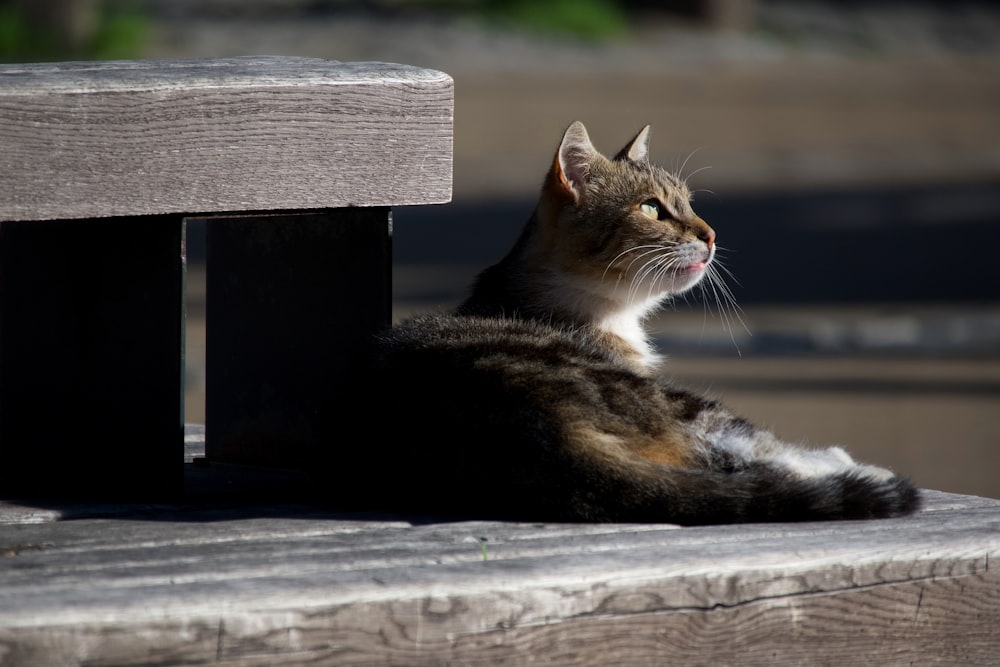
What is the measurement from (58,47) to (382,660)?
58.5 ft

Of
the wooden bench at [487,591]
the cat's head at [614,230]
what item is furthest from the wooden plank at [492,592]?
the cat's head at [614,230]

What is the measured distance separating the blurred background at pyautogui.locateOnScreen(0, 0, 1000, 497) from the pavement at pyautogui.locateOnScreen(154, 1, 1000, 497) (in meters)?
0.03

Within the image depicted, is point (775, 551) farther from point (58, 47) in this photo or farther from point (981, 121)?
point (58, 47)

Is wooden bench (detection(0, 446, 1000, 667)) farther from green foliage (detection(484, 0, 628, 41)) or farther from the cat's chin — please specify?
green foliage (detection(484, 0, 628, 41))

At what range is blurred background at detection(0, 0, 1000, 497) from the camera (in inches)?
298

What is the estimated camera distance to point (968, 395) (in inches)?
293

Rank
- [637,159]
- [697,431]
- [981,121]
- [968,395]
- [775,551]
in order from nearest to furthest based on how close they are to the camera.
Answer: [775,551] < [697,431] < [637,159] < [968,395] < [981,121]

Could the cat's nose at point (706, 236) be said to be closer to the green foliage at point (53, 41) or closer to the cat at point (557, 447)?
the cat at point (557, 447)

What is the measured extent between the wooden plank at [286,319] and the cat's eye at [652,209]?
1.04 m

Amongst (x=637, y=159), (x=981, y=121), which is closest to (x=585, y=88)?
(x=981, y=121)

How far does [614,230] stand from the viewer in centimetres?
397

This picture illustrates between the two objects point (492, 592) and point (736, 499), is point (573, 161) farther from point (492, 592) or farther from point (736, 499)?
point (492, 592)

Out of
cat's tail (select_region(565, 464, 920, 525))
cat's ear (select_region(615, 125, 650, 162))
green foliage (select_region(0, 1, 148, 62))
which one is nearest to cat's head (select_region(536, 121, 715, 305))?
cat's ear (select_region(615, 125, 650, 162))

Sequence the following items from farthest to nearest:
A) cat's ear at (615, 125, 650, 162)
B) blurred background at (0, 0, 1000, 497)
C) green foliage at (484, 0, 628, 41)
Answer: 1. green foliage at (484, 0, 628, 41)
2. blurred background at (0, 0, 1000, 497)
3. cat's ear at (615, 125, 650, 162)
